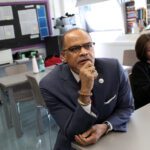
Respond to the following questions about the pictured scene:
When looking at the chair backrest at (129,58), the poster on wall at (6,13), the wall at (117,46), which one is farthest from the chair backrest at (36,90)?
the poster on wall at (6,13)

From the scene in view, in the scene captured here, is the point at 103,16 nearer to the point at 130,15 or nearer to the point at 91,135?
the point at 130,15

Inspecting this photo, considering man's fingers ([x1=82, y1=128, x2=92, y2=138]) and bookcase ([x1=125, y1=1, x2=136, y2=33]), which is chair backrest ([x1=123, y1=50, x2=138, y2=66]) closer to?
bookcase ([x1=125, y1=1, x2=136, y2=33])

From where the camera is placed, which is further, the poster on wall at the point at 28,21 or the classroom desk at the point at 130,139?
the poster on wall at the point at 28,21

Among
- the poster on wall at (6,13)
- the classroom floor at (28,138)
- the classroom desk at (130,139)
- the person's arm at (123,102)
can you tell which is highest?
the poster on wall at (6,13)

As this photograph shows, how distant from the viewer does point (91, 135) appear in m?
1.22

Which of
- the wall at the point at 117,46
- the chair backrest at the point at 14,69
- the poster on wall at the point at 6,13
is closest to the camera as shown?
the chair backrest at the point at 14,69

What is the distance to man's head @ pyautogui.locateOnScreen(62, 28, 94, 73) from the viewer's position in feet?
4.26

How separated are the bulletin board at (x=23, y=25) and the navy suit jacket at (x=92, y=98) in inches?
152

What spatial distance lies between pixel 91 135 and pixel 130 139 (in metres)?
0.19

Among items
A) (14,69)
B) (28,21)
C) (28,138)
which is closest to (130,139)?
(28,138)

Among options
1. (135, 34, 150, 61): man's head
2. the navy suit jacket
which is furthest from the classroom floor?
the navy suit jacket

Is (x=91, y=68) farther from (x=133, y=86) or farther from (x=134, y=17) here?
(x=134, y=17)

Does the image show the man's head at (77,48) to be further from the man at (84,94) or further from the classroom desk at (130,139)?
the classroom desk at (130,139)

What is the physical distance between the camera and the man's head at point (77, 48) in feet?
4.26
